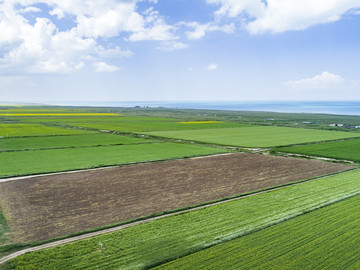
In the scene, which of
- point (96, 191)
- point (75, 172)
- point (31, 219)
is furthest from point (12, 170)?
point (31, 219)

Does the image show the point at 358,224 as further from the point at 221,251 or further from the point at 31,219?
the point at 31,219

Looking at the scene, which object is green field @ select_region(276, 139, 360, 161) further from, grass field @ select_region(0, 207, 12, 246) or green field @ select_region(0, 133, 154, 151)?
grass field @ select_region(0, 207, 12, 246)

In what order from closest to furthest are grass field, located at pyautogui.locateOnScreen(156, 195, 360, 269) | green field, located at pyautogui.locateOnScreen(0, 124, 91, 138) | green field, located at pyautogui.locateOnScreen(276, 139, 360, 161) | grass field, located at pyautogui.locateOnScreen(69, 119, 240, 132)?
grass field, located at pyautogui.locateOnScreen(156, 195, 360, 269), green field, located at pyautogui.locateOnScreen(276, 139, 360, 161), green field, located at pyautogui.locateOnScreen(0, 124, 91, 138), grass field, located at pyautogui.locateOnScreen(69, 119, 240, 132)

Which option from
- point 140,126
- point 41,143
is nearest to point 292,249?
point 41,143

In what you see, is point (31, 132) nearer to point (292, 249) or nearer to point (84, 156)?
point (84, 156)

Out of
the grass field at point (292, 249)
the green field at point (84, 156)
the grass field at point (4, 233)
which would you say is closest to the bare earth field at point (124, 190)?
the grass field at point (4, 233)

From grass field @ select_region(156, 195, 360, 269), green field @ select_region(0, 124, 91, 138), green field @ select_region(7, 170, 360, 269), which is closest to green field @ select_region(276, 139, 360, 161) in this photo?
green field @ select_region(7, 170, 360, 269)

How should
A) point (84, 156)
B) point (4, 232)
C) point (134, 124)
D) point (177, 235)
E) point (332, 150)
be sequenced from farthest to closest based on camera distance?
point (134, 124) → point (332, 150) → point (84, 156) → point (4, 232) → point (177, 235)
